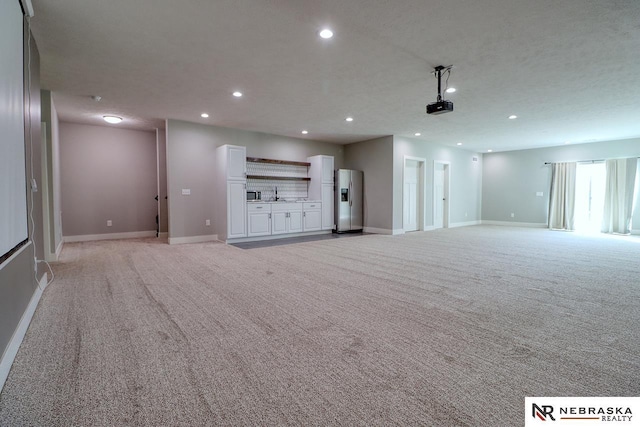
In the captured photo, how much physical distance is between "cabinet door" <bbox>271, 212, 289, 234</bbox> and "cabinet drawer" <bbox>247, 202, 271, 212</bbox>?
8.1 inches

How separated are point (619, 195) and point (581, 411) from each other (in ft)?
32.7

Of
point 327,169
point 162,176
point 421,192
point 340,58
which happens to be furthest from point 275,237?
point 340,58

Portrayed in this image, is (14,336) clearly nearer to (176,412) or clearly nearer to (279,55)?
(176,412)

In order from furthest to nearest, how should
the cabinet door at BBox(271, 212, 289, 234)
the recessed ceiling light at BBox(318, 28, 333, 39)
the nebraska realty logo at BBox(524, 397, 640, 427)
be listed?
the cabinet door at BBox(271, 212, 289, 234) → the recessed ceiling light at BBox(318, 28, 333, 39) → the nebraska realty logo at BBox(524, 397, 640, 427)

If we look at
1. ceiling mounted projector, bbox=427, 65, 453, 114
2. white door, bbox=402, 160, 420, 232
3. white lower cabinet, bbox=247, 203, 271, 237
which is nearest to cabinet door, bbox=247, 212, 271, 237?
white lower cabinet, bbox=247, 203, 271, 237

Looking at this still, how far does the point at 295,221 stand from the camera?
25.9ft

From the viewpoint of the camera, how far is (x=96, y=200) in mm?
7246

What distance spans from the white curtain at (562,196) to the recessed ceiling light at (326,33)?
32.2ft

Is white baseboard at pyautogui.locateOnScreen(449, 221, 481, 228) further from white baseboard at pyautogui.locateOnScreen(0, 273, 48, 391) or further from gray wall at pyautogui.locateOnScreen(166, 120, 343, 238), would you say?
white baseboard at pyautogui.locateOnScreen(0, 273, 48, 391)

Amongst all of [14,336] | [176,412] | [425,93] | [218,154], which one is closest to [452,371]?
[176,412]

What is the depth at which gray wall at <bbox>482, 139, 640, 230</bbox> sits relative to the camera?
9.17 meters

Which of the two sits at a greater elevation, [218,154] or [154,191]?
[218,154]

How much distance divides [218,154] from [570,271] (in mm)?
6842

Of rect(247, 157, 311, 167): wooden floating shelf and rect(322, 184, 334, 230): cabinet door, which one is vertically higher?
rect(247, 157, 311, 167): wooden floating shelf
